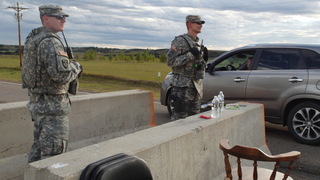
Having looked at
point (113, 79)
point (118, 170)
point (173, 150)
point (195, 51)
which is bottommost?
point (113, 79)

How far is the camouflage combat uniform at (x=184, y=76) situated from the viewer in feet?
17.1

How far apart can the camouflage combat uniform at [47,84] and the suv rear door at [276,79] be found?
401 cm

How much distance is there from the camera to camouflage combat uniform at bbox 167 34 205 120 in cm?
521

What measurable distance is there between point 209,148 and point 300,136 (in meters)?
3.18

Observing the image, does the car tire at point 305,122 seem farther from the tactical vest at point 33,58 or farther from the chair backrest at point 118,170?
the chair backrest at point 118,170

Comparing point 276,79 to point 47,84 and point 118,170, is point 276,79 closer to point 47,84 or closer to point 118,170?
point 47,84

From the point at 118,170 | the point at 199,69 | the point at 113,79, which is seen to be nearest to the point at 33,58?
the point at 118,170

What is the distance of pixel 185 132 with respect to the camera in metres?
3.28

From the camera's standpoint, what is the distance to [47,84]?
3.61m

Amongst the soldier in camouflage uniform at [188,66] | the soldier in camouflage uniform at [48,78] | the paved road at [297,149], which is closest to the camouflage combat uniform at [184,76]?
the soldier in camouflage uniform at [188,66]

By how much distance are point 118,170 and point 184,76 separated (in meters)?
3.40

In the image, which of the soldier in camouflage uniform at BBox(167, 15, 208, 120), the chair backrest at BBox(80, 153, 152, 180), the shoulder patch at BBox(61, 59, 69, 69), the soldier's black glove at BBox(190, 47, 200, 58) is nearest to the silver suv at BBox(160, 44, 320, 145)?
the soldier in camouflage uniform at BBox(167, 15, 208, 120)

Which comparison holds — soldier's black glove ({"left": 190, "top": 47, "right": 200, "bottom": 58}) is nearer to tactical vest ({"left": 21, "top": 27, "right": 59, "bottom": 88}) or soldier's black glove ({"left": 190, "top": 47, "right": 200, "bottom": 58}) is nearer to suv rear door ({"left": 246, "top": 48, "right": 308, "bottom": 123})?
suv rear door ({"left": 246, "top": 48, "right": 308, "bottom": 123})

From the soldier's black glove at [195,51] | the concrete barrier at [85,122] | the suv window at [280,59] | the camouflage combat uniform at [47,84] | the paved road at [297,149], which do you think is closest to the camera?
the camouflage combat uniform at [47,84]
